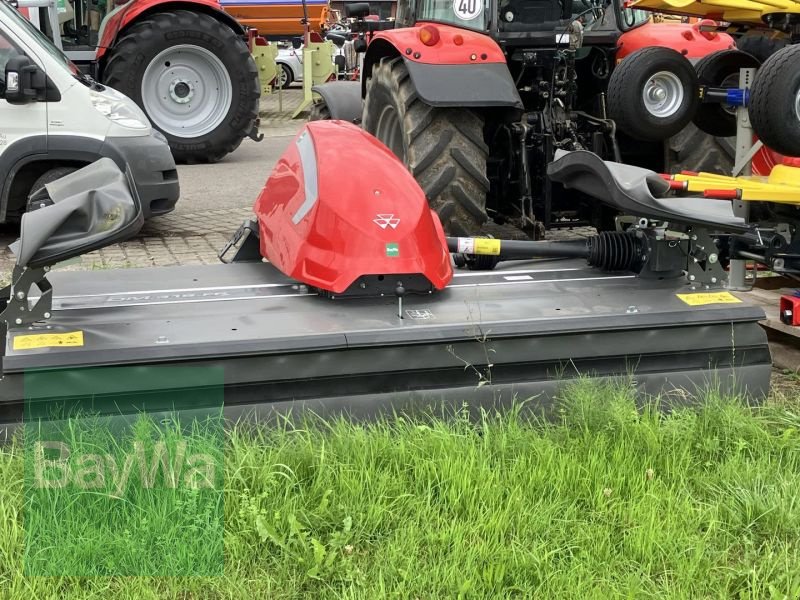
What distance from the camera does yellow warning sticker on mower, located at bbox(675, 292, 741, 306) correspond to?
360cm

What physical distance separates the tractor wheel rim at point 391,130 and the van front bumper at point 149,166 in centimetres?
152

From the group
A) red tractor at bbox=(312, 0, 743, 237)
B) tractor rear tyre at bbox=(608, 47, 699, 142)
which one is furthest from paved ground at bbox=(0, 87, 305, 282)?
tractor rear tyre at bbox=(608, 47, 699, 142)

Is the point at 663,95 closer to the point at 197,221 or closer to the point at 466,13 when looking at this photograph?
the point at 466,13

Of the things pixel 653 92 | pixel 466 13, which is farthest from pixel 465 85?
pixel 653 92

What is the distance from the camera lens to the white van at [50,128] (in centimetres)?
639

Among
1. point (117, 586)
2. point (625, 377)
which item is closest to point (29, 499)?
point (117, 586)

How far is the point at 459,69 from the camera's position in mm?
5211

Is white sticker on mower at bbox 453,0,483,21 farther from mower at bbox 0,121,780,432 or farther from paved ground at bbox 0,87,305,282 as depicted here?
paved ground at bbox 0,87,305,282

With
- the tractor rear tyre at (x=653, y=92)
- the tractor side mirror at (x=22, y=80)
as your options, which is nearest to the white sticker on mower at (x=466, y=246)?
the tractor rear tyre at (x=653, y=92)

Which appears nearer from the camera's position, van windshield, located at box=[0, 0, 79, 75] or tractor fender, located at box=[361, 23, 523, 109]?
tractor fender, located at box=[361, 23, 523, 109]

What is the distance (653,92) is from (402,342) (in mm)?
2112

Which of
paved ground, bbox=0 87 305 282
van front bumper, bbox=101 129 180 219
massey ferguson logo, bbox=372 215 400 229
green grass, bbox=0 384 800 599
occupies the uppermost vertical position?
massey ferguson logo, bbox=372 215 400 229

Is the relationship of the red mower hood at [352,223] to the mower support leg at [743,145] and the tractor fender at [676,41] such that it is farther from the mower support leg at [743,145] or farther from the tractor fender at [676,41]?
the tractor fender at [676,41]

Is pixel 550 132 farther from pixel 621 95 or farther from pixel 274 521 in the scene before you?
pixel 274 521
